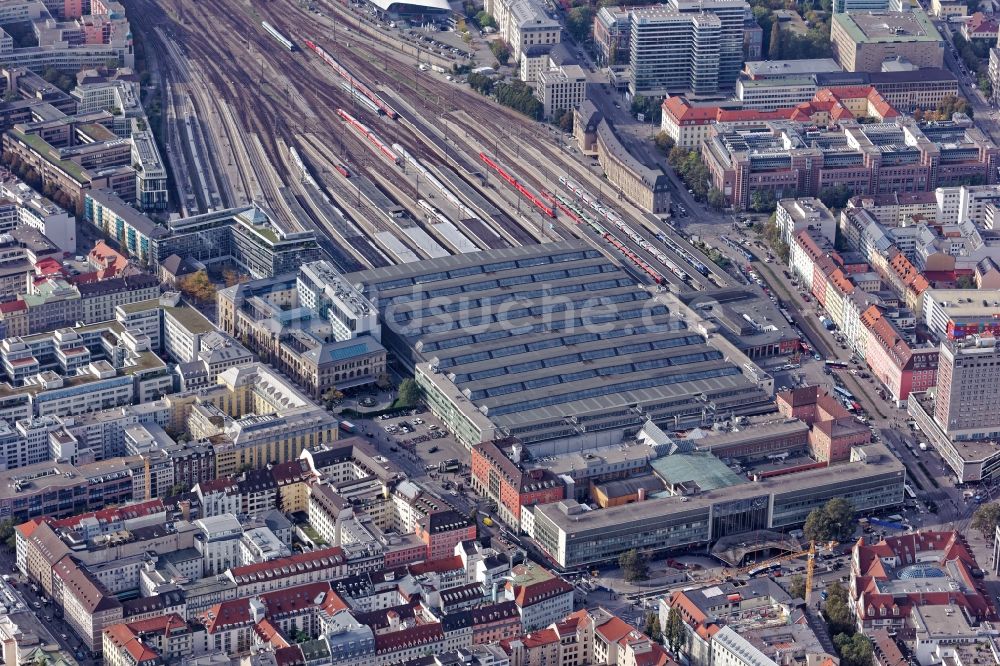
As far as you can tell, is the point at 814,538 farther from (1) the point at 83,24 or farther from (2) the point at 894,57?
(1) the point at 83,24

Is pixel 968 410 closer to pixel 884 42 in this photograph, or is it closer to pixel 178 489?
pixel 178 489

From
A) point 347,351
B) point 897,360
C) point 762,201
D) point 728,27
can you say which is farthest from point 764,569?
point 728,27

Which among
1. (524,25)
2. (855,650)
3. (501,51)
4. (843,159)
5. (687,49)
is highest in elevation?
(524,25)

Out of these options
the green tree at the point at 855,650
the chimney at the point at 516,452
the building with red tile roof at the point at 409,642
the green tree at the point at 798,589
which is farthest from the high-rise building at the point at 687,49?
the building with red tile roof at the point at 409,642

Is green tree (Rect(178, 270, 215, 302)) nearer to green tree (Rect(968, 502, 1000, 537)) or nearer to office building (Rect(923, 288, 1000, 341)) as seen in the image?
office building (Rect(923, 288, 1000, 341))

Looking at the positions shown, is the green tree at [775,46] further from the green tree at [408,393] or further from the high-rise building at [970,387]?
the green tree at [408,393]

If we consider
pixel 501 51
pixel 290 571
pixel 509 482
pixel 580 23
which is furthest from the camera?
pixel 580 23
